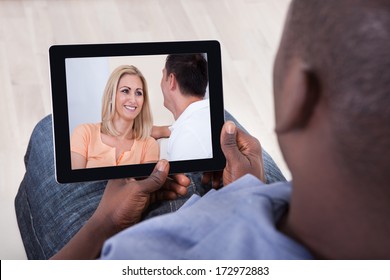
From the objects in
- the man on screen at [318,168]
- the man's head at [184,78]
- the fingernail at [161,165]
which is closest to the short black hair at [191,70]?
the man's head at [184,78]

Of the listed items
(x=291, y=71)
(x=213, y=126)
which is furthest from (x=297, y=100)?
(x=213, y=126)

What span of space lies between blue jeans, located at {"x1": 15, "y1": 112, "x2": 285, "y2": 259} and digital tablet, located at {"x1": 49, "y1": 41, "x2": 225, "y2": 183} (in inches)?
3.9

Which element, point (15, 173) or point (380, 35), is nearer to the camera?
point (380, 35)

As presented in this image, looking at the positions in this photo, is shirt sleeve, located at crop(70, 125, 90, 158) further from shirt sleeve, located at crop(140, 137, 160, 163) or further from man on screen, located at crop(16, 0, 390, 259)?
man on screen, located at crop(16, 0, 390, 259)

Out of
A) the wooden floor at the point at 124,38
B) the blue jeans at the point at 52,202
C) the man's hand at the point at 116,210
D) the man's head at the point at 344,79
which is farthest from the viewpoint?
the wooden floor at the point at 124,38

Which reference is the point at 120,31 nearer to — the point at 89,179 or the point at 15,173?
the point at 15,173

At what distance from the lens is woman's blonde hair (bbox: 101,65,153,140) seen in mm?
953

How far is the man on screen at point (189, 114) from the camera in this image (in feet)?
3.04

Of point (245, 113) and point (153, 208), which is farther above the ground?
point (245, 113)

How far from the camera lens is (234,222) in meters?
0.52

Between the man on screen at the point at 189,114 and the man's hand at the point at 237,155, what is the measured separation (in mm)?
26

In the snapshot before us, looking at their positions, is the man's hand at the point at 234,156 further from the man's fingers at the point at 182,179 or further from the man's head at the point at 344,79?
the man's head at the point at 344,79
